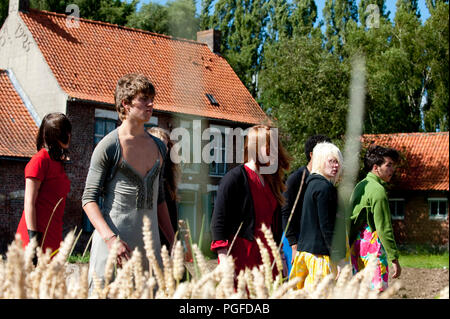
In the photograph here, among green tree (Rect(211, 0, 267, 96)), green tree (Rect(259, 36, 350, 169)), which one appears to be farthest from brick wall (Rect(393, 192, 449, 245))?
green tree (Rect(259, 36, 350, 169))

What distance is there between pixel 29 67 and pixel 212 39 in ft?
27.0

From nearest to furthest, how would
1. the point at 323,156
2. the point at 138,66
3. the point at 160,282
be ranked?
the point at 160,282 < the point at 323,156 < the point at 138,66

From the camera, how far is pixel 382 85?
7.89 feet

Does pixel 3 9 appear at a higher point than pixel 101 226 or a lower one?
higher

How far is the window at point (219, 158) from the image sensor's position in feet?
78.2

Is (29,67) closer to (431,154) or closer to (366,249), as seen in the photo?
(366,249)

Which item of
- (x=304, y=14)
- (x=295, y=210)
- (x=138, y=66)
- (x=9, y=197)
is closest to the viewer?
(x=304, y=14)

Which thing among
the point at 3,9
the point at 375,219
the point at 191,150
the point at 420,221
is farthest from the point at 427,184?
the point at 3,9

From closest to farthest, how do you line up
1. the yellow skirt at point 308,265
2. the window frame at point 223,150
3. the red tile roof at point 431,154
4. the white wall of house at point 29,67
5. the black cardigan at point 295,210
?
the red tile roof at point 431,154, the yellow skirt at point 308,265, the black cardigan at point 295,210, the white wall of house at point 29,67, the window frame at point 223,150

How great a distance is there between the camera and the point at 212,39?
2741 cm

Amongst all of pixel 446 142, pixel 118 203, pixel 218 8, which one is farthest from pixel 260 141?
pixel 218 8

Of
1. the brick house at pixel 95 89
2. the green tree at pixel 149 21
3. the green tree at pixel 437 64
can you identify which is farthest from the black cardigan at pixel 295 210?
the green tree at pixel 149 21

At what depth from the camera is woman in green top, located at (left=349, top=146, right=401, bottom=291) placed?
4715mm

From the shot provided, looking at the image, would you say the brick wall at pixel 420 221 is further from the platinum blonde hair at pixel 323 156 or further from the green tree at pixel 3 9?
the green tree at pixel 3 9
